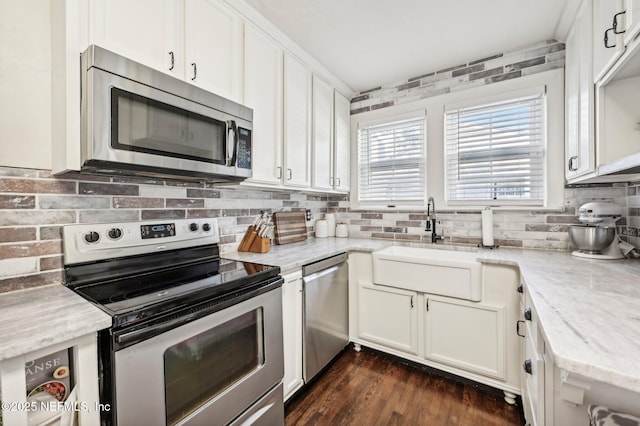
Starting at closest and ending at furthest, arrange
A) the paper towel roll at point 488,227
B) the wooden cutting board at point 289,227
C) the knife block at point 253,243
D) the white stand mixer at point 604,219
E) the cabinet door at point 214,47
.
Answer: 1. the cabinet door at point 214,47
2. the white stand mixer at point 604,219
3. the knife block at point 253,243
4. the paper towel roll at point 488,227
5. the wooden cutting board at point 289,227

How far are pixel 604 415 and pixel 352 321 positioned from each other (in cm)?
173

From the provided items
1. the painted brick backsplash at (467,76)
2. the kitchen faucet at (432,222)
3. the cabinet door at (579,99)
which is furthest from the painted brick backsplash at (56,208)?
the cabinet door at (579,99)

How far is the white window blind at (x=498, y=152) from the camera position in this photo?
2.20 m

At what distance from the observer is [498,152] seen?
91.7 inches

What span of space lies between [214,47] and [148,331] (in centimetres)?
148

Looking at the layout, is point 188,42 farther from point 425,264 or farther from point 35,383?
point 425,264

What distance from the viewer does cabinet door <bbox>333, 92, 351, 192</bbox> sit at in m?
2.80

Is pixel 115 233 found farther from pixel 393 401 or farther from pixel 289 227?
pixel 393 401

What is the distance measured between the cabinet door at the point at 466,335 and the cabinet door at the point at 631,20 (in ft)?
4.81

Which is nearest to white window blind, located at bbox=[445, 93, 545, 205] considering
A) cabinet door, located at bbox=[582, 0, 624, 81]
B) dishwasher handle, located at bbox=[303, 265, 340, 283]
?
cabinet door, located at bbox=[582, 0, 624, 81]

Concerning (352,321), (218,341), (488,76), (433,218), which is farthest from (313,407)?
(488,76)

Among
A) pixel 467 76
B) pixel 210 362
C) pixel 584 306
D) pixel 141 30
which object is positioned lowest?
pixel 210 362

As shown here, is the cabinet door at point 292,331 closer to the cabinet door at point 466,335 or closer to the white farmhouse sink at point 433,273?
the white farmhouse sink at point 433,273

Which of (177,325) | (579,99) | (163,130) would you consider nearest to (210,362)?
(177,325)
